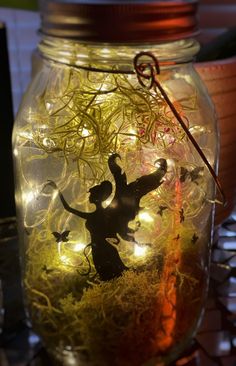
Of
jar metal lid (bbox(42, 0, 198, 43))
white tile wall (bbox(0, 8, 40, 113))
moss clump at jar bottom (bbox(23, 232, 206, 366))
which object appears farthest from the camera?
white tile wall (bbox(0, 8, 40, 113))

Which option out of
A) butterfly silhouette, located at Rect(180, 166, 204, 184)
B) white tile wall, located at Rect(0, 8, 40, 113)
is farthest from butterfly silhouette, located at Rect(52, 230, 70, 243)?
white tile wall, located at Rect(0, 8, 40, 113)

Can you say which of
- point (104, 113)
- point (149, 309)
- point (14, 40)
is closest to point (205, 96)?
point (104, 113)

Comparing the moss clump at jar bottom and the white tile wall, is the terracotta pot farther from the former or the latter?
the white tile wall

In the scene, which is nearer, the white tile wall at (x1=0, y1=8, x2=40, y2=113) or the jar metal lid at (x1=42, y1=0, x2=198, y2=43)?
the jar metal lid at (x1=42, y1=0, x2=198, y2=43)

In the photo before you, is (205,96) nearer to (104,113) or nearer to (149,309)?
(104,113)

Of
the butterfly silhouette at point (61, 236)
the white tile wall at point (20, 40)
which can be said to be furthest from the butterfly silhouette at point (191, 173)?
the white tile wall at point (20, 40)

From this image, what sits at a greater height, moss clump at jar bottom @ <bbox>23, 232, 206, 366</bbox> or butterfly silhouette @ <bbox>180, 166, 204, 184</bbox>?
butterfly silhouette @ <bbox>180, 166, 204, 184</bbox>

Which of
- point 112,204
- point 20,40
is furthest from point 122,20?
point 20,40

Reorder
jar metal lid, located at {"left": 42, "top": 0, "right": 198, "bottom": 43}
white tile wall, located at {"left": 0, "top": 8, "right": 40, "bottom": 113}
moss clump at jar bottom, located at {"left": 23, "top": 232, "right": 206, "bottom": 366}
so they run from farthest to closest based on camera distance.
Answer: white tile wall, located at {"left": 0, "top": 8, "right": 40, "bottom": 113}, moss clump at jar bottom, located at {"left": 23, "top": 232, "right": 206, "bottom": 366}, jar metal lid, located at {"left": 42, "top": 0, "right": 198, "bottom": 43}
